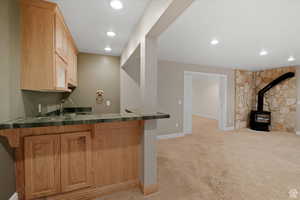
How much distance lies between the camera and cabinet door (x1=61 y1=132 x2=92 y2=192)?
4.96 feet

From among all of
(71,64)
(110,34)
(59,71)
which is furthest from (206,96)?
(59,71)

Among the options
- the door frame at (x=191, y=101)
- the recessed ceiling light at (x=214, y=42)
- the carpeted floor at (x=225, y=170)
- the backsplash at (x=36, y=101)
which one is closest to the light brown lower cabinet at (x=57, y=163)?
the carpeted floor at (x=225, y=170)

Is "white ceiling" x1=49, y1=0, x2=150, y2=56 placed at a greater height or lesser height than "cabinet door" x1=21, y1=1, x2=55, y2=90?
greater

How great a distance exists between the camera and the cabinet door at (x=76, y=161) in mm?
1513

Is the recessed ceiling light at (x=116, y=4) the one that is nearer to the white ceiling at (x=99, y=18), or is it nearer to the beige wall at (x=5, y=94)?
the white ceiling at (x=99, y=18)

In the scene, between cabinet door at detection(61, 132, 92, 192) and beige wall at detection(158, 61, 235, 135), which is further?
beige wall at detection(158, 61, 235, 135)

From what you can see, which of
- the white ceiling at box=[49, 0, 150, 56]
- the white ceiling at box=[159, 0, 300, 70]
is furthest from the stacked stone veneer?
the white ceiling at box=[49, 0, 150, 56]

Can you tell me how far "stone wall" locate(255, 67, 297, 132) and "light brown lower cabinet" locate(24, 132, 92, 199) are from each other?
6853 mm

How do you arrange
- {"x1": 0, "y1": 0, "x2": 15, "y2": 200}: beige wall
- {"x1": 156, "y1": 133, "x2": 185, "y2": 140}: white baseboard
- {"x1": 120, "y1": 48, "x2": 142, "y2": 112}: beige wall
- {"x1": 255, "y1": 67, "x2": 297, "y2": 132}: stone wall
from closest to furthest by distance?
{"x1": 0, "y1": 0, "x2": 15, "y2": 200}: beige wall → {"x1": 120, "y1": 48, "x2": 142, "y2": 112}: beige wall → {"x1": 156, "y1": 133, "x2": 185, "y2": 140}: white baseboard → {"x1": 255, "y1": 67, "x2": 297, "y2": 132}: stone wall

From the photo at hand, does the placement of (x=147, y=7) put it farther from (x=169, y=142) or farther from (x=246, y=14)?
(x=169, y=142)

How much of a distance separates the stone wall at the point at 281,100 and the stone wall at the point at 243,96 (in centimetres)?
43

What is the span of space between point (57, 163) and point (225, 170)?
270 centimetres

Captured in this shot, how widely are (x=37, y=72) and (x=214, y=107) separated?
302 inches

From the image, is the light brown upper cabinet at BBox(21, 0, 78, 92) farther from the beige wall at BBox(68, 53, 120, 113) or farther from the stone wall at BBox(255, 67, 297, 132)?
the stone wall at BBox(255, 67, 297, 132)
